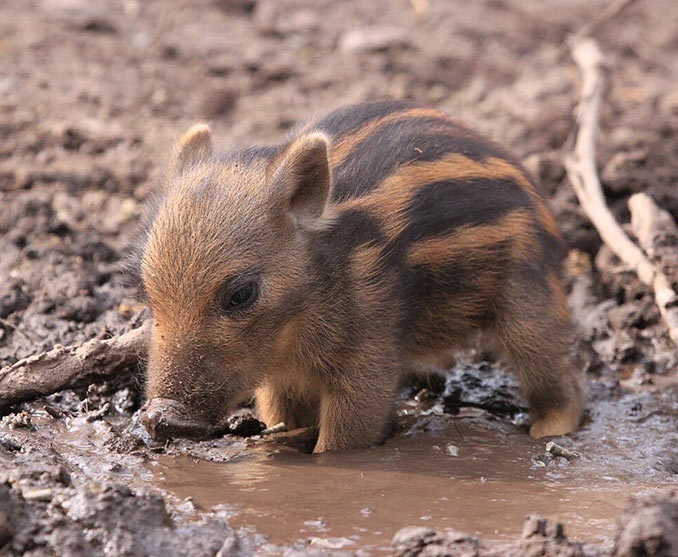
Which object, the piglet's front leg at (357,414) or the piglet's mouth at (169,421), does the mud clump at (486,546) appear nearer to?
the piglet's mouth at (169,421)

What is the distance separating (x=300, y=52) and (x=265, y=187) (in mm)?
5837

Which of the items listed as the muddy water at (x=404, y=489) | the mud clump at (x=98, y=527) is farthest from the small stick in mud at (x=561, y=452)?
the mud clump at (x=98, y=527)

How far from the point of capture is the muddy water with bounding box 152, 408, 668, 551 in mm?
4230

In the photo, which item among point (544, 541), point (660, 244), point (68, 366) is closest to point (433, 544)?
point (544, 541)

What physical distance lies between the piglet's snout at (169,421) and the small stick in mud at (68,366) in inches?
24.1

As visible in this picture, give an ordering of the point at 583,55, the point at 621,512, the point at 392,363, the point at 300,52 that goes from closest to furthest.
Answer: the point at 621,512, the point at 392,363, the point at 583,55, the point at 300,52

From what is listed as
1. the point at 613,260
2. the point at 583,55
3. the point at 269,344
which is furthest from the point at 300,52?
the point at 269,344

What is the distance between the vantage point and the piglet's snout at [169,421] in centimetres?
460

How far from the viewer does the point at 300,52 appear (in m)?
10.7

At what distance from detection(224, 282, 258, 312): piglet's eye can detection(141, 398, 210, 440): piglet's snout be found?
0.49 m

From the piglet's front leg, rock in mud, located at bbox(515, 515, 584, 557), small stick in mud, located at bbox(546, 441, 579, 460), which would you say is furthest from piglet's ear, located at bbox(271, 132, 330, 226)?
rock in mud, located at bbox(515, 515, 584, 557)

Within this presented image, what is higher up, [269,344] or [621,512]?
[269,344]

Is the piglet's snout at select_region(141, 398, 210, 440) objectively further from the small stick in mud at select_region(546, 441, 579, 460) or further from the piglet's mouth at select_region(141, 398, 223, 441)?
the small stick in mud at select_region(546, 441, 579, 460)

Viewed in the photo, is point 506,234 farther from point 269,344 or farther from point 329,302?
point 269,344
